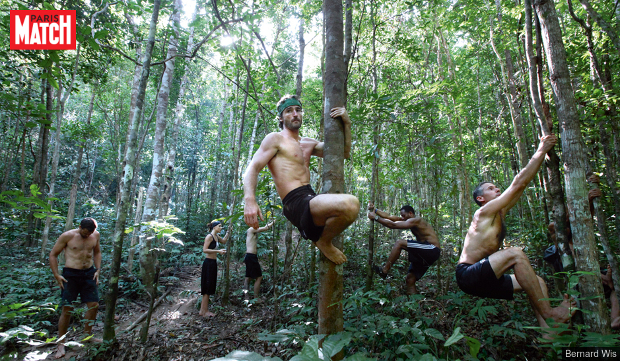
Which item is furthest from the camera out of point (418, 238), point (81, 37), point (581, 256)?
point (418, 238)

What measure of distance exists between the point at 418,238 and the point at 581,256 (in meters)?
3.14

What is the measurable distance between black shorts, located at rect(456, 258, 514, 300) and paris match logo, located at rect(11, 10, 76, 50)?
6.90 meters

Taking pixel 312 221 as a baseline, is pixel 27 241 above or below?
below

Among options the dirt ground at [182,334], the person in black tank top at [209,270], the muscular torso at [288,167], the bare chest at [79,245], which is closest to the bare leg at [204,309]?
the person in black tank top at [209,270]

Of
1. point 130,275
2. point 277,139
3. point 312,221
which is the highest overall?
point 277,139

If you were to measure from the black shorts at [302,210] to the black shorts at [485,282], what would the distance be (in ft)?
6.39

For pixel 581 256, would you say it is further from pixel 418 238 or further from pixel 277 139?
pixel 418 238

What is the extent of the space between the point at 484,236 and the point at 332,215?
7.01 feet

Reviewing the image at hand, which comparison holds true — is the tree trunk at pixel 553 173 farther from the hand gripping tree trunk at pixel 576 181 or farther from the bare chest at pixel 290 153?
the bare chest at pixel 290 153

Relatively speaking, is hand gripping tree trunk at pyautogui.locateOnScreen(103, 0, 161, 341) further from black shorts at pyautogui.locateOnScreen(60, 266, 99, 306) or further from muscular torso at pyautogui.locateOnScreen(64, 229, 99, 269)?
muscular torso at pyautogui.locateOnScreen(64, 229, 99, 269)

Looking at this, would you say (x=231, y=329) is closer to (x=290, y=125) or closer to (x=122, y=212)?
(x=122, y=212)

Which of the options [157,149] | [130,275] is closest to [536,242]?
[157,149]

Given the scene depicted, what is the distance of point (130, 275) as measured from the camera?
7086 millimetres

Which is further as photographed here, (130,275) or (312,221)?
(130,275)
